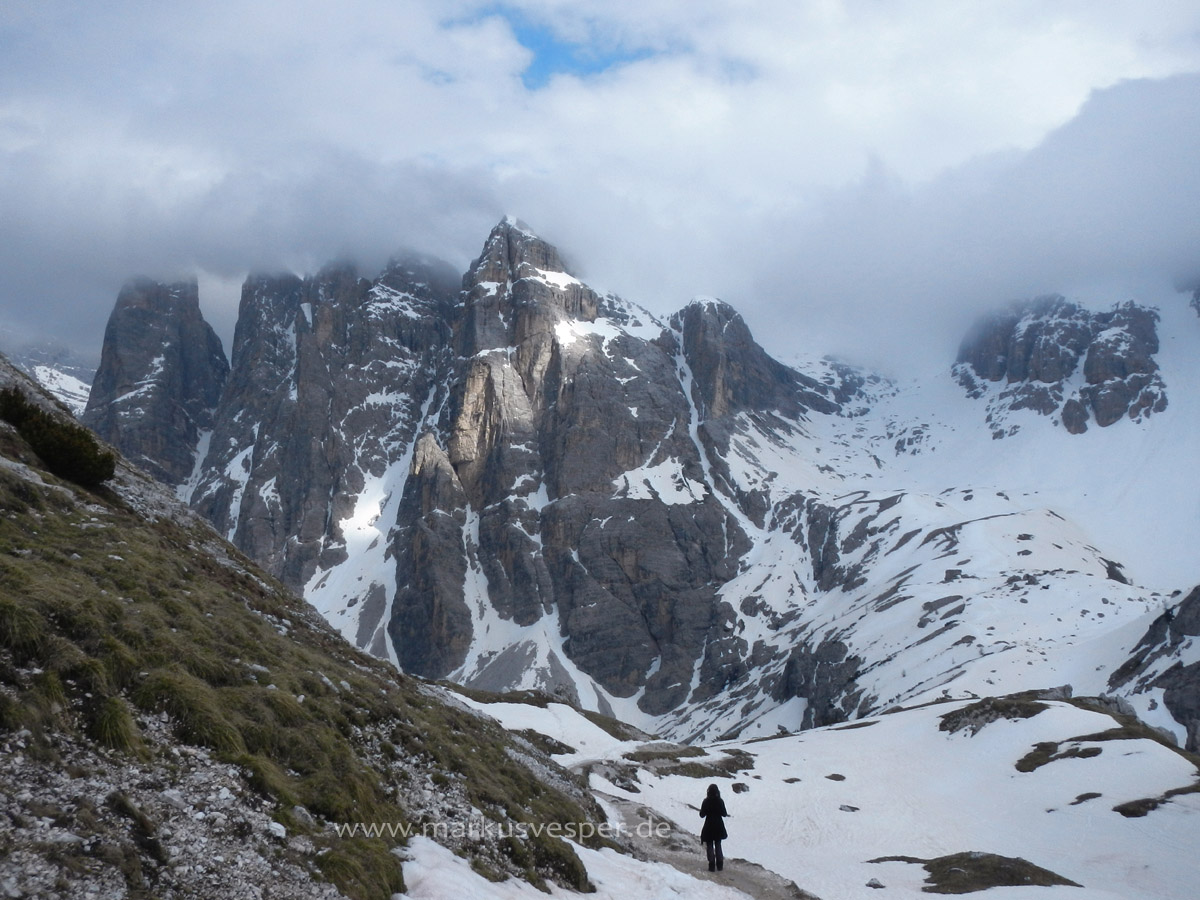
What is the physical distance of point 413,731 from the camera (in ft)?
63.7

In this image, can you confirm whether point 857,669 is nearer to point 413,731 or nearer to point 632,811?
point 632,811

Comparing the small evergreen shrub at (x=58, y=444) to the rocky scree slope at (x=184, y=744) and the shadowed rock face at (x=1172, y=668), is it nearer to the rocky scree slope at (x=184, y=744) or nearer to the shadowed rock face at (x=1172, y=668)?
the rocky scree slope at (x=184, y=744)

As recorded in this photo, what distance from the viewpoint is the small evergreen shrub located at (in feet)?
74.5

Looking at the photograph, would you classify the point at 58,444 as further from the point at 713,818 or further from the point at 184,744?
the point at 713,818

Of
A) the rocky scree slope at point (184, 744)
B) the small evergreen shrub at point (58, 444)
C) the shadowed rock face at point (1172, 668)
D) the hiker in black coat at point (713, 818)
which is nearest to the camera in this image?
the rocky scree slope at point (184, 744)

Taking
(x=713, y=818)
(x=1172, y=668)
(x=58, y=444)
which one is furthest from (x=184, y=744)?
(x=1172, y=668)

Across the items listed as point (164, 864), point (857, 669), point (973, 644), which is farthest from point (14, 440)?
point (857, 669)

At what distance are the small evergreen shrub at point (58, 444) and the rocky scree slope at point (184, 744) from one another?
1.80 feet

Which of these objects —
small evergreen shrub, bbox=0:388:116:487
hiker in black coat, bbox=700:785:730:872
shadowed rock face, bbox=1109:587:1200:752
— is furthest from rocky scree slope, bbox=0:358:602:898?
shadowed rock face, bbox=1109:587:1200:752

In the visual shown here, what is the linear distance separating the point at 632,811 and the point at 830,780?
81.9ft

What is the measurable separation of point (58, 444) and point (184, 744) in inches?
586

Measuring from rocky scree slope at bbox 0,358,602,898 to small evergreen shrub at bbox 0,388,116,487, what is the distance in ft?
1.80

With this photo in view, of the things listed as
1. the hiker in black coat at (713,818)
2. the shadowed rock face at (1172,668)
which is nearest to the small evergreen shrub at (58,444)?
the hiker in black coat at (713,818)

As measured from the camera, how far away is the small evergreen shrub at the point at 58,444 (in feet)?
74.5
